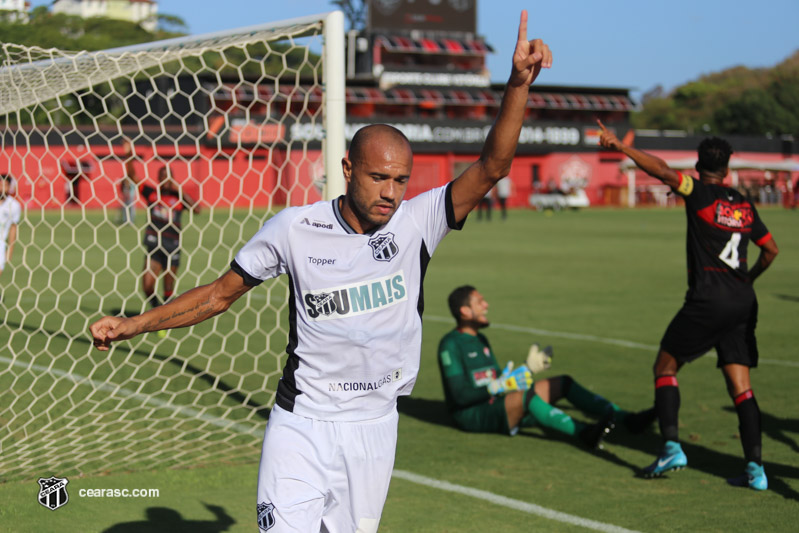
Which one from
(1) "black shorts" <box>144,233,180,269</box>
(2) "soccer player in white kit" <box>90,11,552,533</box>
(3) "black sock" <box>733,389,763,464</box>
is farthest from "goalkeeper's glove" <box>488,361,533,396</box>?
(1) "black shorts" <box>144,233,180,269</box>

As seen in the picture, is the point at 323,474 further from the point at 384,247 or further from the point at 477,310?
the point at 477,310

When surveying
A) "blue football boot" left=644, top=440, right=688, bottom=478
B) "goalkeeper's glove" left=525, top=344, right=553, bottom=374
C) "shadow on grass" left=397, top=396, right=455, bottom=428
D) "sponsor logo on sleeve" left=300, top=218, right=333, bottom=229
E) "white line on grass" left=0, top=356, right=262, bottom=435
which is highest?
"sponsor logo on sleeve" left=300, top=218, right=333, bottom=229

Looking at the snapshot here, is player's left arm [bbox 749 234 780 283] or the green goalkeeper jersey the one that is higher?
player's left arm [bbox 749 234 780 283]

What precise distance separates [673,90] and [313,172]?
133 meters

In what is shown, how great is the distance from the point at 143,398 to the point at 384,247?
503 centimetres

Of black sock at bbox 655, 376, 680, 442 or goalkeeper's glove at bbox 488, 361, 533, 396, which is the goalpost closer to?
goalkeeper's glove at bbox 488, 361, 533, 396

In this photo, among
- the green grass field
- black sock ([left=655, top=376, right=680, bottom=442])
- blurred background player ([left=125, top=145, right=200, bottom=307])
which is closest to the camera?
the green grass field

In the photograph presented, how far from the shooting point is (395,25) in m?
61.4

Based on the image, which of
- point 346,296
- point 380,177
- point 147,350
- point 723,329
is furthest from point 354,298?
point 147,350

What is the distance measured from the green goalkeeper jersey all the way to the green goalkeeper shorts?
0.05m

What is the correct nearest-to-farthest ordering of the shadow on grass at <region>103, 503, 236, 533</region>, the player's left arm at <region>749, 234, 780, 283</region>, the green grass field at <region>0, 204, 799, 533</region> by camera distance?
the shadow on grass at <region>103, 503, 236, 533</region>
the green grass field at <region>0, 204, 799, 533</region>
the player's left arm at <region>749, 234, 780, 283</region>

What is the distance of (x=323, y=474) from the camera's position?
10.6 ft

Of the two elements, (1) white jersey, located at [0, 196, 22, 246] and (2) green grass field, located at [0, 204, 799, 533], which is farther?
(1) white jersey, located at [0, 196, 22, 246]

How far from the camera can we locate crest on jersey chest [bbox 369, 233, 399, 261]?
3.26 m
